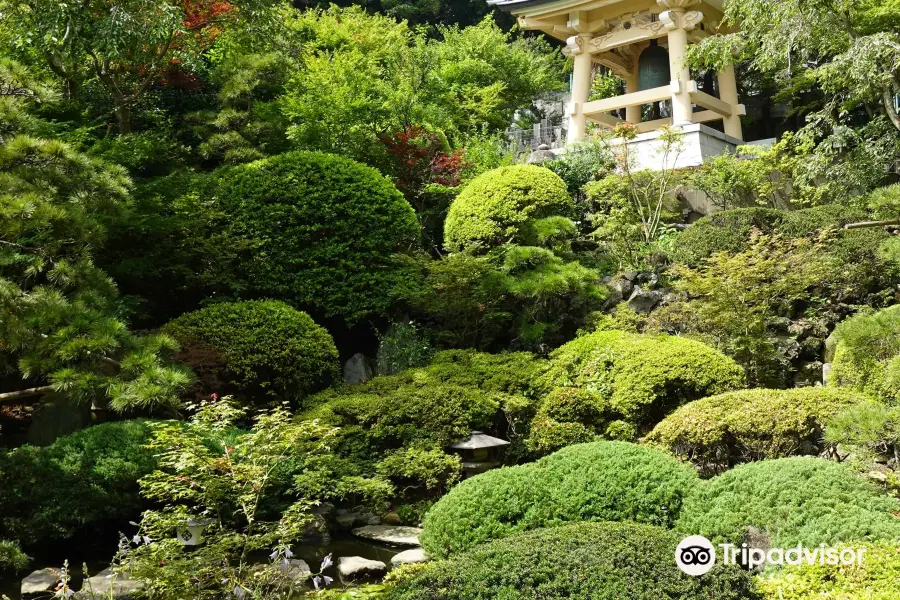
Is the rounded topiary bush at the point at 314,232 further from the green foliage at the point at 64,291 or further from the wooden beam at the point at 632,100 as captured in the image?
the wooden beam at the point at 632,100

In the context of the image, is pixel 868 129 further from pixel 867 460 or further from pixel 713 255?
pixel 867 460

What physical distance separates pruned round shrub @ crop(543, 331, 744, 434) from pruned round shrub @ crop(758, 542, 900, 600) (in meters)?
3.47

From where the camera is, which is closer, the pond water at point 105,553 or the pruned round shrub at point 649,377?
the pond water at point 105,553

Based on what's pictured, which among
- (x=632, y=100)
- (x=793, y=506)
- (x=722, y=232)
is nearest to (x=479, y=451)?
(x=793, y=506)

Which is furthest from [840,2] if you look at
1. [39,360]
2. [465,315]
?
[39,360]

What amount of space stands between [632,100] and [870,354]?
7.99 m

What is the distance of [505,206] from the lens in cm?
999

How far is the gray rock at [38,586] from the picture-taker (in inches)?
201

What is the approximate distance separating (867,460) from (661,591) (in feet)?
7.93

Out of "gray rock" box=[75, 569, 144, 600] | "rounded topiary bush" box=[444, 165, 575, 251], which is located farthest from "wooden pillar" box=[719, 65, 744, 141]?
"gray rock" box=[75, 569, 144, 600]

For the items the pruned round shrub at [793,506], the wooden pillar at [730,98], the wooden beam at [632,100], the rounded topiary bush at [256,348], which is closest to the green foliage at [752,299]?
the pruned round shrub at [793,506]

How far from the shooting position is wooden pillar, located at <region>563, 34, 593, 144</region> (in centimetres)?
1403

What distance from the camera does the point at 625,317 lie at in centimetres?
919

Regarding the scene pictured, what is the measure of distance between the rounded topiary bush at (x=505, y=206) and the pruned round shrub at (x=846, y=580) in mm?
6515
